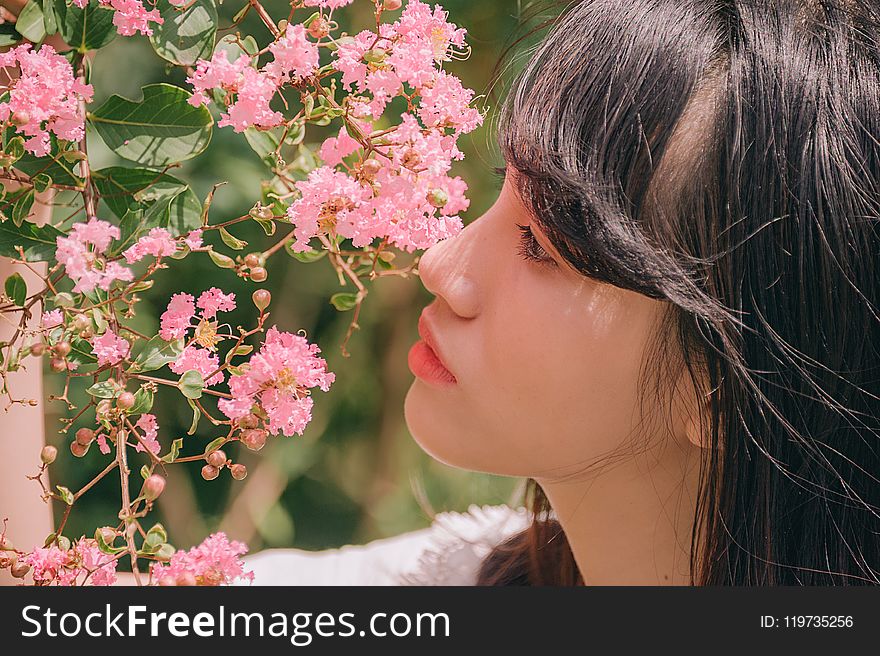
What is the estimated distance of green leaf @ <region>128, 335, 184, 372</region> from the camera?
1.75 feet

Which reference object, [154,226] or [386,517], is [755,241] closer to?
[154,226]

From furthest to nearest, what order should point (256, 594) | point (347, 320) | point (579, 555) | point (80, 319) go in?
point (347, 320) → point (579, 555) → point (256, 594) → point (80, 319)

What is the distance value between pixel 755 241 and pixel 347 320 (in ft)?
3.05

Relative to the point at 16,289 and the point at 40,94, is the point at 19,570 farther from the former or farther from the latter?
the point at 40,94

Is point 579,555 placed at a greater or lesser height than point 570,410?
lesser

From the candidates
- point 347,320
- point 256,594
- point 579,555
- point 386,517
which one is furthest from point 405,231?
point 386,517

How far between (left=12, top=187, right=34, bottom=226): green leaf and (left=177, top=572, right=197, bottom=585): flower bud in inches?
9.4

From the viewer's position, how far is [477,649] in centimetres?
64

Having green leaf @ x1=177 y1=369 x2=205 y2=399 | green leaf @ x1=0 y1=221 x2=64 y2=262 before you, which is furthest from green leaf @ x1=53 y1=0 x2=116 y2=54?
green leaf @ x1=177 y1=369 x2=205 y2=399

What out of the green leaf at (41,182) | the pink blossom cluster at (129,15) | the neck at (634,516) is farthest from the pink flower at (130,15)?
the neck at (634,516)

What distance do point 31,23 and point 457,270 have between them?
0.34 meters

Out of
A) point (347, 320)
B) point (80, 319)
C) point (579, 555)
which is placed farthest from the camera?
point (347, 320)

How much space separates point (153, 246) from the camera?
52 cm

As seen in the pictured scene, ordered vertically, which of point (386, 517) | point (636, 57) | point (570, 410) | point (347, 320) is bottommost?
point (386, 517)
